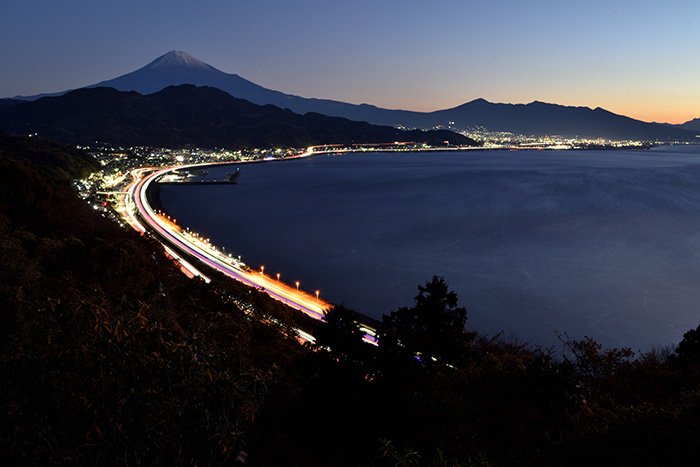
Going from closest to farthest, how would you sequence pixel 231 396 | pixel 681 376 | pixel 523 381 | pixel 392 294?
pixel 231 396 < pixel 523 381 < pixel 681 376 < pixel 392 294

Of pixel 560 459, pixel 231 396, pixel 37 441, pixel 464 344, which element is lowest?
pixel 464 344

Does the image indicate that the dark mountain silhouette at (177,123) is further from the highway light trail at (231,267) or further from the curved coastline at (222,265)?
the highway light trail at (231,267)

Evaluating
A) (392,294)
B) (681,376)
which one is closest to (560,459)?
(681,376)

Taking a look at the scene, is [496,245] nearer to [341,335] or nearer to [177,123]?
[341,335]

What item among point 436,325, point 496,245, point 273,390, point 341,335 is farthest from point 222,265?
point 496,245

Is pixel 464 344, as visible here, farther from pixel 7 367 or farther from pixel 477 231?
pixel 477 231

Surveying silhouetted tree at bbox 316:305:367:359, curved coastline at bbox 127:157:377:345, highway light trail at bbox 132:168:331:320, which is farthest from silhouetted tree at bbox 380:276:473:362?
highway light trail at bbox 132:168:331:320
